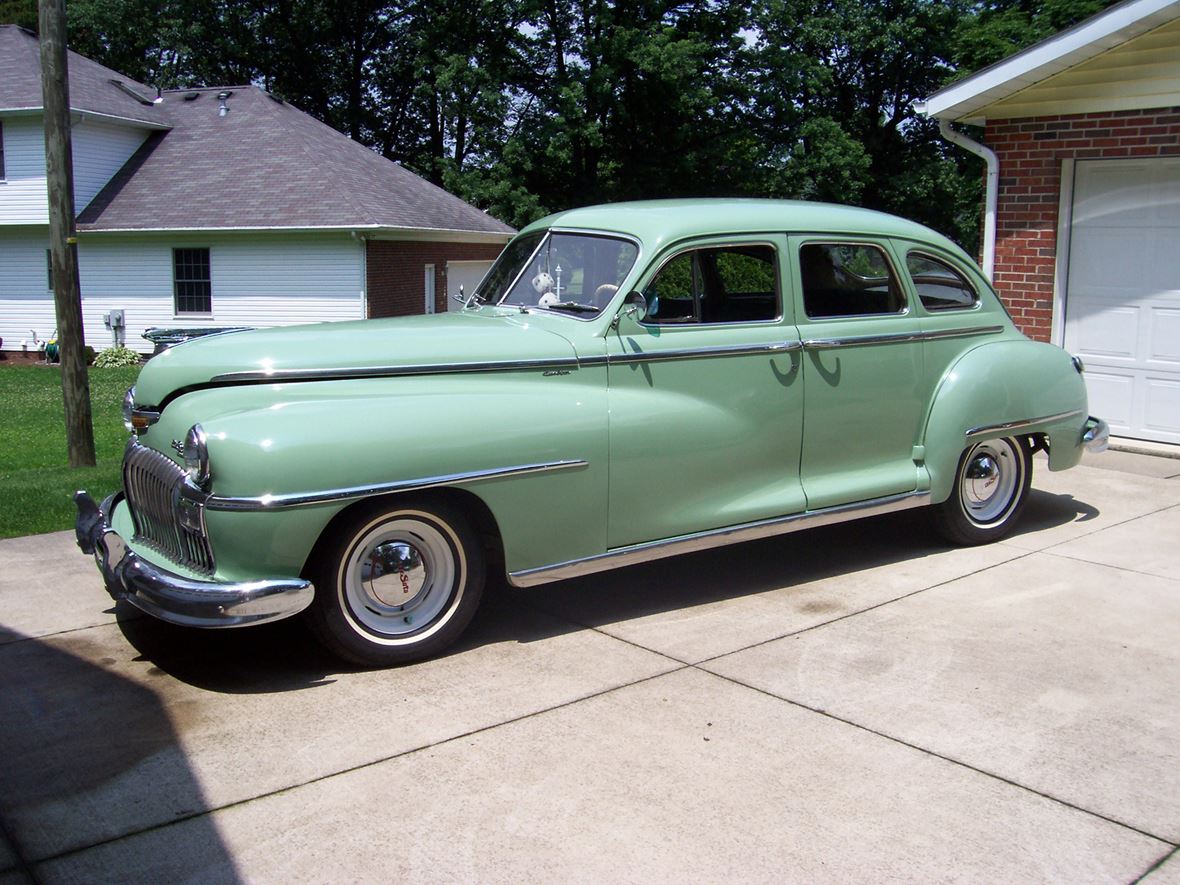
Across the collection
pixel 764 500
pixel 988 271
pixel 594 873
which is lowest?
pixel 594 873

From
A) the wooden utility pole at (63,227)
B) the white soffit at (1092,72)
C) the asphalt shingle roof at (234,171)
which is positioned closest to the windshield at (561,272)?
the wooden utility pole at (63,227)

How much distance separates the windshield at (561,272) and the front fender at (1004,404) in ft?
6.88

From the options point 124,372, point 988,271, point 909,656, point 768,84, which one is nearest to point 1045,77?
point 988,271

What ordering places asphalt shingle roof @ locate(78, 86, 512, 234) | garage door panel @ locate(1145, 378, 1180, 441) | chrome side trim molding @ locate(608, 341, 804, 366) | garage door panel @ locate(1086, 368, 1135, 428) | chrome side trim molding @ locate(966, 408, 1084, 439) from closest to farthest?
chrome side trim molding @ locate(608, 341, 804, 366), chrome side trim molding @ locate(966, 408, 1084, 439), garage door panel @ locate(1145, 378, 1180, 441), garage door panel @ locate(1086, 368, 1135, 428), asphalt shingle roof @ locate(78, 86, 512, 234)

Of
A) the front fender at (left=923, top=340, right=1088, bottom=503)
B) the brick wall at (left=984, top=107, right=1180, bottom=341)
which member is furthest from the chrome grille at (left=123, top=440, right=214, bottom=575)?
the brick wall at (left=984, top=107, right=1180, bottom=341)

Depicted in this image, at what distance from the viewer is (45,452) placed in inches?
464

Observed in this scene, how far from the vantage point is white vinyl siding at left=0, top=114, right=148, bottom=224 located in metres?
25.5

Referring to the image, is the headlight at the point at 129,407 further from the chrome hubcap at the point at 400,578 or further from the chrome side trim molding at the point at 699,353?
the chrome side trim molding at the point at 699,353

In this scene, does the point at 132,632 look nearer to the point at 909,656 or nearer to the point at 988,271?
the point at 909,656

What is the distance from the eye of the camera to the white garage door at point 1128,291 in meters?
9.14

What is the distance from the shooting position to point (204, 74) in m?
41.9

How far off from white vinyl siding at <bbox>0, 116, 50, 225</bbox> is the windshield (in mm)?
23068

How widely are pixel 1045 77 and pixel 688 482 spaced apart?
6.05 metres

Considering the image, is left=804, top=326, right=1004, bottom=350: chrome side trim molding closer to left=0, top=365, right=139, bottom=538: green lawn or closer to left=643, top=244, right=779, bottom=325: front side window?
left=643, top=244, right=779, bottom=325: front side window
